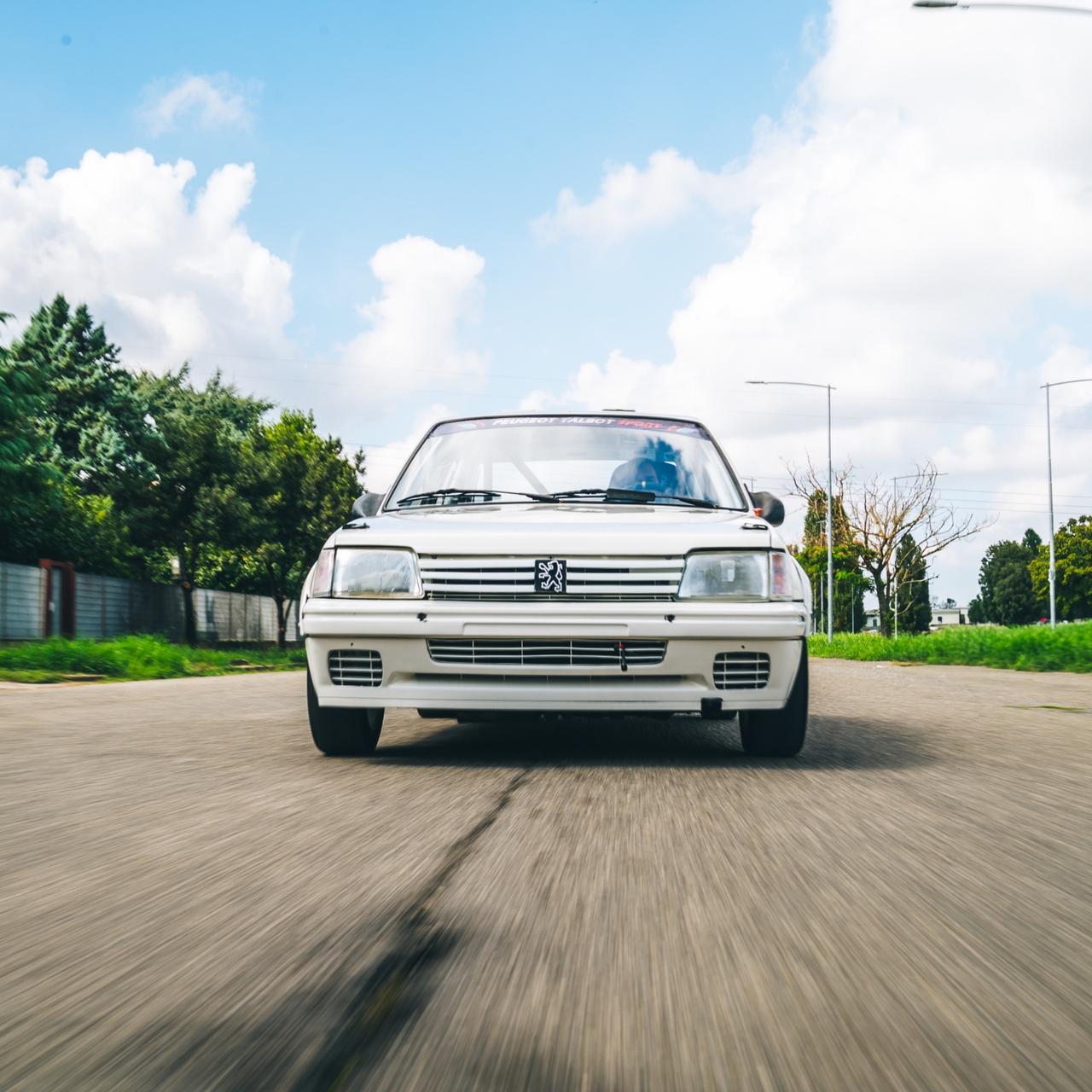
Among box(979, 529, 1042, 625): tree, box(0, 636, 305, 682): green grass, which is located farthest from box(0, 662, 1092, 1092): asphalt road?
box(979, 529, 1042, 625): tree

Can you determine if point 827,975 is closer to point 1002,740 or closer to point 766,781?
point 766,781

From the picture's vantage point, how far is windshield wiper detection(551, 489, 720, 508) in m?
6.45

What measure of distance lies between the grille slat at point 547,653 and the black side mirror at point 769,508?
1.41 metres

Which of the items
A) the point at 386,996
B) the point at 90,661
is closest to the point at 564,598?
the point at 386,996

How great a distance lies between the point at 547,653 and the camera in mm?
5414

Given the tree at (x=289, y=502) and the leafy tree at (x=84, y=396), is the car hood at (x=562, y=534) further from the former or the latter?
the leafy tree at (x=84, y=396)

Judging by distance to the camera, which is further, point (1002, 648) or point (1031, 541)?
point (1031, 541)

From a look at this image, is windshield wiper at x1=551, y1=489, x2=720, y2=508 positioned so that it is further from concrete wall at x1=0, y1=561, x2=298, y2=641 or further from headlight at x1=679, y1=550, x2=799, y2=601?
concrete wall at x1=0, y1=561, x2=298, y2=641

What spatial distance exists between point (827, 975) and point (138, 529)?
39272mm

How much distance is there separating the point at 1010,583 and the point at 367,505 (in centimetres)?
13187

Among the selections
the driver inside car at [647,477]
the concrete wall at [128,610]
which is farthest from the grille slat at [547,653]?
the concrete wall at [128,610]

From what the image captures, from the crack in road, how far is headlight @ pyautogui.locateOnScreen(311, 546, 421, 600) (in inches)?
91.3

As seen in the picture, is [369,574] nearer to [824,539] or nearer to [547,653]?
[547,653]

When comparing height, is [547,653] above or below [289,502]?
below
